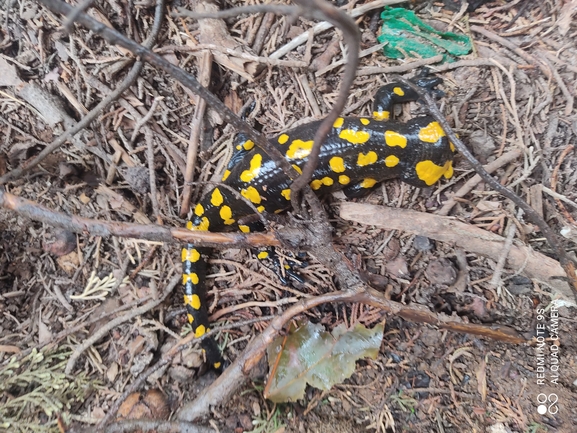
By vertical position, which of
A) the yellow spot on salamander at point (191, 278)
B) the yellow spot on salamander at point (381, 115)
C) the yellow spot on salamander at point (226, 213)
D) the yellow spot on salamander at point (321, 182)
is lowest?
the yellow spot on salamander at point (191, 278)

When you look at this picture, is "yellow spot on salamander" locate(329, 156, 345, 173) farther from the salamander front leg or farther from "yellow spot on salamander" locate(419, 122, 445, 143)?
"yellow spot on salamander" locate(419, 122, 445, 143)

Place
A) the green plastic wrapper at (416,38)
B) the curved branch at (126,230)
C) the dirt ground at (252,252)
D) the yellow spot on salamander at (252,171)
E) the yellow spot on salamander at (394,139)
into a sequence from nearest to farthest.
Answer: the curved branch at (126,230)
the dirt ground at (252,252)
the green plastic wrapper at (416,38)
the yellow spot on salamander at (394,139)
the yellow spot on salamander at (252,171)

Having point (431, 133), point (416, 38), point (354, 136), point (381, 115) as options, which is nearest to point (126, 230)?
point (354, 136)

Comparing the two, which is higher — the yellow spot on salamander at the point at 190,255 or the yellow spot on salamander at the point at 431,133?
the yellow spot on salamander at the point at 431,133

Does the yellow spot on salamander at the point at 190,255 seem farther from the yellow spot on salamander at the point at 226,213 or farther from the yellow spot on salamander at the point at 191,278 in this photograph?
the yellow spot on salamander at the point at 226,213

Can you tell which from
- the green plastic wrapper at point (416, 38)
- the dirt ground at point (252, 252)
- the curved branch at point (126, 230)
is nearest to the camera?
the curved branch at point (126, 230)

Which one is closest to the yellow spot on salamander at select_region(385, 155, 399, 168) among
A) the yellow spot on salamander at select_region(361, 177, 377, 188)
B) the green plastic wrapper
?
the yellow spot on salamander at select_region(361, 177, 377, 188)

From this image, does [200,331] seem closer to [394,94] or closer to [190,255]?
[190,255]

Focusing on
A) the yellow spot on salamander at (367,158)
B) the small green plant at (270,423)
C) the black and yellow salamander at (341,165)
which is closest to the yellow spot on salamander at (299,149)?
the black and yellow salamander at (341,165)

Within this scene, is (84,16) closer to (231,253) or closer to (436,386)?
(231,253)

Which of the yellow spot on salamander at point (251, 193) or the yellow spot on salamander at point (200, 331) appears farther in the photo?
the yellow spot on salamander at point (251, 193)
